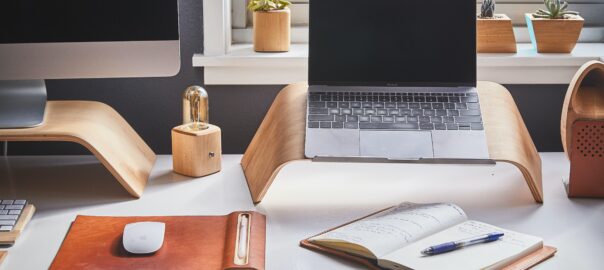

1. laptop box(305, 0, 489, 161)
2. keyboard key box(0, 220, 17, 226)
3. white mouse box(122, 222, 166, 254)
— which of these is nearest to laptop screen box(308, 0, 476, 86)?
laptop box(305, 0, 489, 161)

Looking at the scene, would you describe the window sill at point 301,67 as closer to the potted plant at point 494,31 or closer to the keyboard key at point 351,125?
the potted plant at point 494,31

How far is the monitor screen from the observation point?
1355 mm

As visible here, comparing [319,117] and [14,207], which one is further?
[319,117]

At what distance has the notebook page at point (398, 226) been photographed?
3.67ft

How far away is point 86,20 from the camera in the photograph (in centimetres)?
138

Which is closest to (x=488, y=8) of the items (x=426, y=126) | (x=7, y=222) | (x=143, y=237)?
(x=426, y=126)

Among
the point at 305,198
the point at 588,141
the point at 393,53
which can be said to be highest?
the point at 393,53

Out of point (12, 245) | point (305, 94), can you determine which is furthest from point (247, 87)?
point (12, 245)

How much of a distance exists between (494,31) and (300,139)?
57cm

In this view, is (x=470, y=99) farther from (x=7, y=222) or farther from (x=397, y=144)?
(x=7, y=222)

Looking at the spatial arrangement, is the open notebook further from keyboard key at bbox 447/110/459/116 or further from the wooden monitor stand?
the wooden monitor stand

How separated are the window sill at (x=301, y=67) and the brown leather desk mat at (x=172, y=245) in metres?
0.46

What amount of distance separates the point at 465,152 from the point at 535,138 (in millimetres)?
488

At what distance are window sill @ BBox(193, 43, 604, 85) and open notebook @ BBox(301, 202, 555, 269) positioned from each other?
486 millimetres
